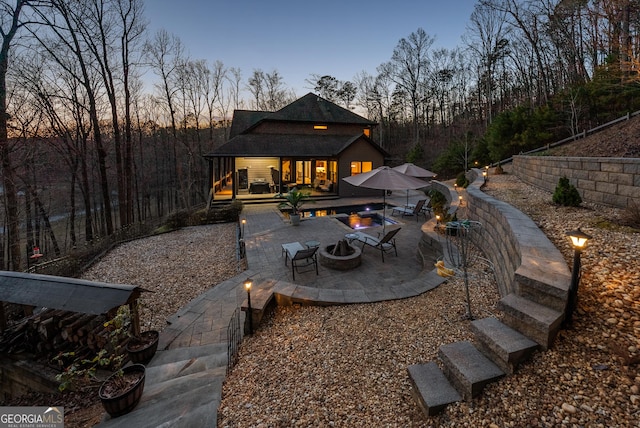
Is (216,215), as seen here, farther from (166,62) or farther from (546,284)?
(166,62)

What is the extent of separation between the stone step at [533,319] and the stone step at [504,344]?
0.06m

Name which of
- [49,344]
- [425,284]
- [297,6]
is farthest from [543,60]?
[49,344]

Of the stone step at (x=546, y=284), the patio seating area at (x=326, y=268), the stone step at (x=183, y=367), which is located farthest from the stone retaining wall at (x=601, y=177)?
the stone step at (x=183, y=367)

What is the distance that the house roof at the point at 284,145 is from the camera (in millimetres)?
17141

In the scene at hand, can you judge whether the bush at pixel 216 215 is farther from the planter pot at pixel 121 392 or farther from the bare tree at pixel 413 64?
the bare tree at pixel 413 64

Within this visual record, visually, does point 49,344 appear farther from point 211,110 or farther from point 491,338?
point 211,110

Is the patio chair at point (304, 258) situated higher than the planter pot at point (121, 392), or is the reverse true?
the patio chair at point (304, 258)

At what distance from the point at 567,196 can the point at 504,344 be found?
17.4ft

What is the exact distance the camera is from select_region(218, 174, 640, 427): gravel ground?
6.41ft

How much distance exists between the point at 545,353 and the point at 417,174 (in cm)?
875

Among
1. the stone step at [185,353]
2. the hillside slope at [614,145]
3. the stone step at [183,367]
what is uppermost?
the hillside slope at [614,145]

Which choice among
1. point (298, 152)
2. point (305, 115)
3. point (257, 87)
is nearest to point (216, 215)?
point (298, 152)

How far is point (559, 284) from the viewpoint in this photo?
2559 millimetres

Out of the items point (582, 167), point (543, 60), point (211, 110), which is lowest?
point (582, 167)
